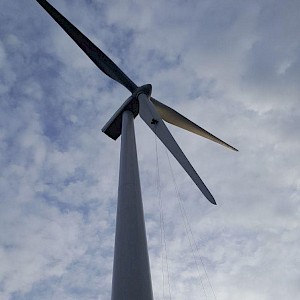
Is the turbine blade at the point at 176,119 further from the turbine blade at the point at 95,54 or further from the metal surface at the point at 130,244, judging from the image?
the metal surface at the point at 130,244

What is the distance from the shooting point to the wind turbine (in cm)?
843

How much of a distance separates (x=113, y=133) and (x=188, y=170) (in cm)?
783

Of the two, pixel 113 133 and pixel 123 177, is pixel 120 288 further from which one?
pixel 113 133

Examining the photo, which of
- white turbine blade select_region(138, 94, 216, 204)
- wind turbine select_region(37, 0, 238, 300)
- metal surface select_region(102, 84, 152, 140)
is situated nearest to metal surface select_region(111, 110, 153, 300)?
wind turbine select_region(37, 0, 238, 300)

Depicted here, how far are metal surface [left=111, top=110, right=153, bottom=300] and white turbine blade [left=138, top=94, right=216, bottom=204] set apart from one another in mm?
2117

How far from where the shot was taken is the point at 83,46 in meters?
20.2

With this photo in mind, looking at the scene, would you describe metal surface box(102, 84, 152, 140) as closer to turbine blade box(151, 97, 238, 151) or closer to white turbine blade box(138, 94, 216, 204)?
white turbine blade box(138, 94, 216, 204)

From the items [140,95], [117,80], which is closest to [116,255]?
[140,95]

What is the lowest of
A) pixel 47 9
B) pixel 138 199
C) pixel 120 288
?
pixel 120 288

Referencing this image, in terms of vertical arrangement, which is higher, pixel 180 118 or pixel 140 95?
pixel 180 118

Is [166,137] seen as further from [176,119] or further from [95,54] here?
[95,54]

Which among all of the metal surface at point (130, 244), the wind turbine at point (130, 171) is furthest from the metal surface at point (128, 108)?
the metal surface at point (130, 244)

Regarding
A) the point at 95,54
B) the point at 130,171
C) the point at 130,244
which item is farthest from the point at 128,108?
the point at 130,244

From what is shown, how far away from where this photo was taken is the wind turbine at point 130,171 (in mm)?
8430
